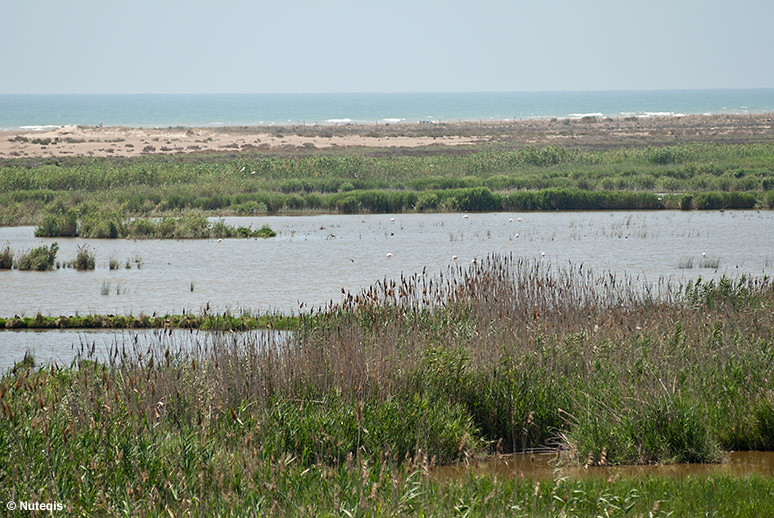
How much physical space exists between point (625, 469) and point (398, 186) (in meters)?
34.4

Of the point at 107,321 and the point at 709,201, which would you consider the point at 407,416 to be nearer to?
the point at 107,321

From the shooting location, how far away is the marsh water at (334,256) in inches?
795

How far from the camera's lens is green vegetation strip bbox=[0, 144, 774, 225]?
122ft

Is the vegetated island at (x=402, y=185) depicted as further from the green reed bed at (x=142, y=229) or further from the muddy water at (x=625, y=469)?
the muddy water at (x=625, y=469)

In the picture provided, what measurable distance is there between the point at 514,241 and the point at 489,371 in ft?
61.5

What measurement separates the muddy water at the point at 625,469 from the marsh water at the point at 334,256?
679cm

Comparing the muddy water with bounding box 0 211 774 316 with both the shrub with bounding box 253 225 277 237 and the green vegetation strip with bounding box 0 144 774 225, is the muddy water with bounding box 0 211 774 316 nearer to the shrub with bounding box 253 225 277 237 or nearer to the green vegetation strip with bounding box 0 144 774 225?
the shrub with bounding box 253 225 277 237

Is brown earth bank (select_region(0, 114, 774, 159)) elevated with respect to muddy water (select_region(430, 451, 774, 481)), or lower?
elevated

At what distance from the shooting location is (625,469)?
28.8ft

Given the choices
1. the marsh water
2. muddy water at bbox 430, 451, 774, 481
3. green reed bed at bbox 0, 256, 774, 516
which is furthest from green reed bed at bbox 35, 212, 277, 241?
muddy water at bbox 430, 451, 774, 481

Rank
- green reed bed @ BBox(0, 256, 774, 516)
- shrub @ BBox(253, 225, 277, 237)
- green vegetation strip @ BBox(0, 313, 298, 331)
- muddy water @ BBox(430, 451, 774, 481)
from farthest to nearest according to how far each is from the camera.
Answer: shrub @ BBox(253, 225, 277, 237) → green vegetation strip @ BBox(0, 313, 298, 331) → muddy water @ BBox(430, 451, 774, 481) → green reed bed @ BBox(0, 256, 774, 516)

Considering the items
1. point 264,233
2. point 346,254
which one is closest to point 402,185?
point 264,233

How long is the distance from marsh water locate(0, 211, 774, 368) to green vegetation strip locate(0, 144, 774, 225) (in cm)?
167

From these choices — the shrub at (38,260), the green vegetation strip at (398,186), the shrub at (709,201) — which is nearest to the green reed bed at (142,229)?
the green vegetation strip at (398,186)
